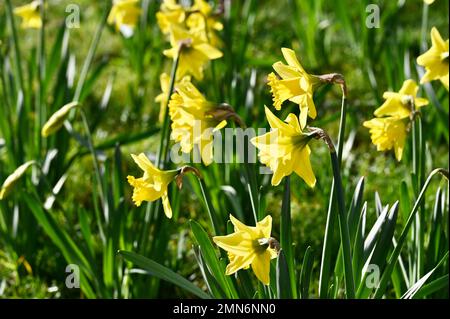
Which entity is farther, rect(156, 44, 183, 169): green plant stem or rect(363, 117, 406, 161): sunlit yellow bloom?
rect(156, 44, 183, 169): green plant stem

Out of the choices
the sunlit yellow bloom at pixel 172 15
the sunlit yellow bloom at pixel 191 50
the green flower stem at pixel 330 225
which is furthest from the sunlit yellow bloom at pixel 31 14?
the green flower stem at pixel 330 225

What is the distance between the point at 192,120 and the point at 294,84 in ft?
1.01

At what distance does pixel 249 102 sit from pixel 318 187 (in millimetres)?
449

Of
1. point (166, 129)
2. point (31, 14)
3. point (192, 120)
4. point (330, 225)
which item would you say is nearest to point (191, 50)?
point (166, 129)

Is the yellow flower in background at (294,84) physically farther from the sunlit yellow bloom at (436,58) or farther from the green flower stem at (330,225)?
the sunlit yellow bloom at (436,58)

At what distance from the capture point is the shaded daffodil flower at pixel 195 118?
1887 mm

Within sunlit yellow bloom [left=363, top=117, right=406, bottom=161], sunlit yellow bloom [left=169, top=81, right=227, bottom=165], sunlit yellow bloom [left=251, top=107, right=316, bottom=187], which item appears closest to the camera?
sunlit yellow bloom [left=251, top=107, right=316, bottom=187]

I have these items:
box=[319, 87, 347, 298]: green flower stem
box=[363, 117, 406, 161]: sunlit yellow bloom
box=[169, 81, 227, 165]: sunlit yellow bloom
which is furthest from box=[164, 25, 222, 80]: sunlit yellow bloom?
box=[319, 87, 347, 298]: green flower stem

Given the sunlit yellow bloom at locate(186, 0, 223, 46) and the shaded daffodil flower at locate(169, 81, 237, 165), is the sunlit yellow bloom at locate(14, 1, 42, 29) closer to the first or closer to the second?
the sunlit yellow bloom at locate(186, 0, 223, 46)

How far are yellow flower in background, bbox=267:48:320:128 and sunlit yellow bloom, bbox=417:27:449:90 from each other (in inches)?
25.2

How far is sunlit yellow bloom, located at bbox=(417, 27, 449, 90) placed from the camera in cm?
222

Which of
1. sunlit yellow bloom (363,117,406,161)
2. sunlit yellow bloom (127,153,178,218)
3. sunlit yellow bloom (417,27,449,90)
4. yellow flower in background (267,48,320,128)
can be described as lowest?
sunlit yellow bloom (127,153,178,218)
